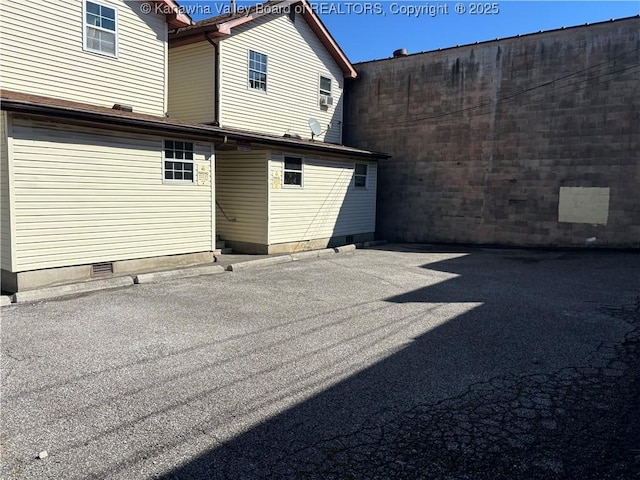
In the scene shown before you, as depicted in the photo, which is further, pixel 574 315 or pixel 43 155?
pixel 43 155

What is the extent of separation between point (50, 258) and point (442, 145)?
13.3m

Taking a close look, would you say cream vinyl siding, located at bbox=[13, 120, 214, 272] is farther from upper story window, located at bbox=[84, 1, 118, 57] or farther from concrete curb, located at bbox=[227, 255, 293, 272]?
upper story window, located at bbox=[84, 1, 118, 57]

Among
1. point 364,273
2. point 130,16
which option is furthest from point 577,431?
point 130,16

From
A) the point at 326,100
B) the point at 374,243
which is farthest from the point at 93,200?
the point at 326,100

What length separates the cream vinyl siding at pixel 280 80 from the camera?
14.4m

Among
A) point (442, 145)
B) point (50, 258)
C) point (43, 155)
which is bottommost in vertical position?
point (50, 258)

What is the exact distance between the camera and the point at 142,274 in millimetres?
9789

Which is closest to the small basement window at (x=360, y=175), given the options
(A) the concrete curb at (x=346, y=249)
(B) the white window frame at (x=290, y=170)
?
(A) the concrete curb at (x=346, y=249)

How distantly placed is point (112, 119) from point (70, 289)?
11.0ft

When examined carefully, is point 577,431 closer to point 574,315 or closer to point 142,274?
point 574,315

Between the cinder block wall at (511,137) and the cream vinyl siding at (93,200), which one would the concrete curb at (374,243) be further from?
the cream vinyl siding at (93,200)

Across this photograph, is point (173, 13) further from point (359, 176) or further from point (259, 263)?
point (359, 176)

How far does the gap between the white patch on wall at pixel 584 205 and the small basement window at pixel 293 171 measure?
8.46m

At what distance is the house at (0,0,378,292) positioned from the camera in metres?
8.57
